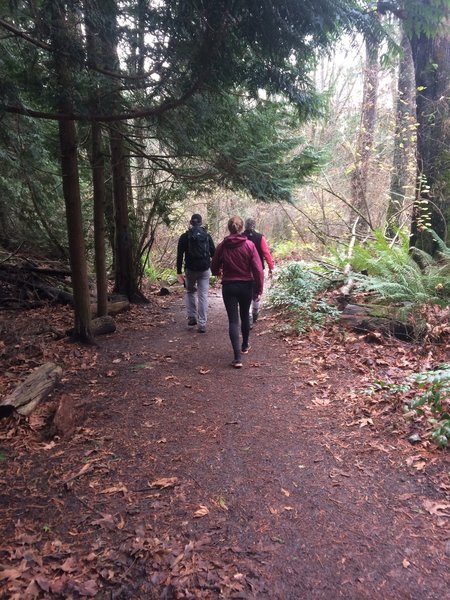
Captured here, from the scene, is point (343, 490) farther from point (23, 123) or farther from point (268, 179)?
point (23, 123)

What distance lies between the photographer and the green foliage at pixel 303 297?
24.9ft

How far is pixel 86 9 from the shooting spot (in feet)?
14.2

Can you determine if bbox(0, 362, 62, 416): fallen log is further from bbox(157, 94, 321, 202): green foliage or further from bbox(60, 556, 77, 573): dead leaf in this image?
bbox(157, 94, 321, 202): green foliage

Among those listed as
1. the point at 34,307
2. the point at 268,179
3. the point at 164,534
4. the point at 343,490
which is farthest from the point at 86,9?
the point at 34,307

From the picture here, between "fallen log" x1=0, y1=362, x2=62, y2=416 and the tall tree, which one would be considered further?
the tall tree

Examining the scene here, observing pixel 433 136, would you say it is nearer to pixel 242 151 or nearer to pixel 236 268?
pixel 242 151

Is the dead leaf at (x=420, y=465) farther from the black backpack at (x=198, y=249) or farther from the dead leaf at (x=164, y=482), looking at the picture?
the black backpack at (x=198, y=249)

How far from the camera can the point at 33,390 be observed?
4.76m

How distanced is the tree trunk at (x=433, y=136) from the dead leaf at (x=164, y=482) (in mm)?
6224

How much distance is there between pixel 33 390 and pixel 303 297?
583 centimetres

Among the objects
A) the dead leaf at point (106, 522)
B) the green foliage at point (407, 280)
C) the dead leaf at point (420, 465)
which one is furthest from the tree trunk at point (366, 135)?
the dead leaf at point (106, 522)

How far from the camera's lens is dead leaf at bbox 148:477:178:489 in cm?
331

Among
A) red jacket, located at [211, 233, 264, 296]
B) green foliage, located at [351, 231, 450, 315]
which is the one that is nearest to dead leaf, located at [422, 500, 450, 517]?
red jacket, located at [211, 233, 264, 296]

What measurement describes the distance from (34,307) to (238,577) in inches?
337
